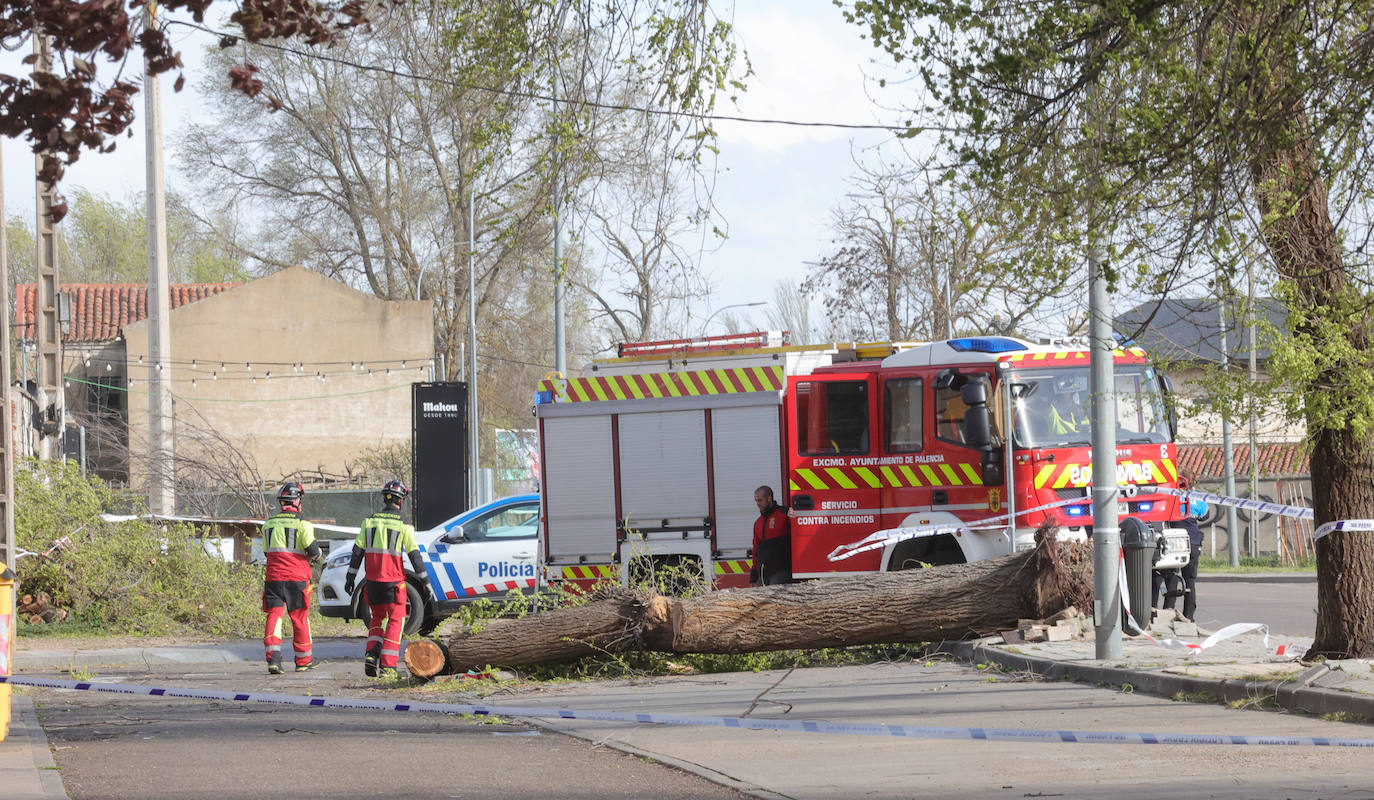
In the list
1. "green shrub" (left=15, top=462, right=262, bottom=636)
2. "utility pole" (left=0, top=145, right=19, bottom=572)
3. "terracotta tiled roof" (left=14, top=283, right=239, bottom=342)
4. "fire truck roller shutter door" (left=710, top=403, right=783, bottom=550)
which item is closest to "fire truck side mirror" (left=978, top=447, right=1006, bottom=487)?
"fire truck roller shutter door" (left=710, top=403, right=783, bottom=550)

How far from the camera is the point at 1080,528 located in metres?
13.7

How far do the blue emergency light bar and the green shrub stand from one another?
938cm

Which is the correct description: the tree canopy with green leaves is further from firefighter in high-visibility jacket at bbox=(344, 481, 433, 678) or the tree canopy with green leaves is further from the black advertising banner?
the black advertising banner

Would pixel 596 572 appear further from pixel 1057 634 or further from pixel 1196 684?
pixel 1196 684

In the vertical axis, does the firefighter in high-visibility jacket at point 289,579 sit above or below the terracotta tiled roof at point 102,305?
below

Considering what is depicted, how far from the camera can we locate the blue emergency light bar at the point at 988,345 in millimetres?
14039

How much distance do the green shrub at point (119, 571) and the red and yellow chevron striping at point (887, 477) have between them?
760 cm

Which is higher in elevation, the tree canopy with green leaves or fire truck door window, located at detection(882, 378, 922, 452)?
the tree canopy with green leaves

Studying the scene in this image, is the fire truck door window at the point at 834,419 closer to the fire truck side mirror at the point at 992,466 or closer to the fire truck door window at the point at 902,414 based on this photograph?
the fire truck door window at the point at 902,414

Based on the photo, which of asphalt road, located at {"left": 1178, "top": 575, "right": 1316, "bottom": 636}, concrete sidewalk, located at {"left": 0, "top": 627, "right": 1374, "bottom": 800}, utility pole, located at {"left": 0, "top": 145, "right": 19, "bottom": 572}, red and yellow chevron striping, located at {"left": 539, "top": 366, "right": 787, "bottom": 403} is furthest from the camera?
asphalt road, located at {"left": 1178, "top": 575, "right": 1316, "bottom": 636}

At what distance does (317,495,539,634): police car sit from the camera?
16719mm

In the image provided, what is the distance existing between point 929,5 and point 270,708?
6.98 meters

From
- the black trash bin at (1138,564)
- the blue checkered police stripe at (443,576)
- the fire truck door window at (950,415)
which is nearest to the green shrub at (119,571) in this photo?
the blue checkered police stripe at (443,576)

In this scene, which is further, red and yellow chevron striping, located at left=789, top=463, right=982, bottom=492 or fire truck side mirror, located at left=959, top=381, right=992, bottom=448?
red and yellow chevron striping, located at left=789, top=463, right=982, bottom=492
